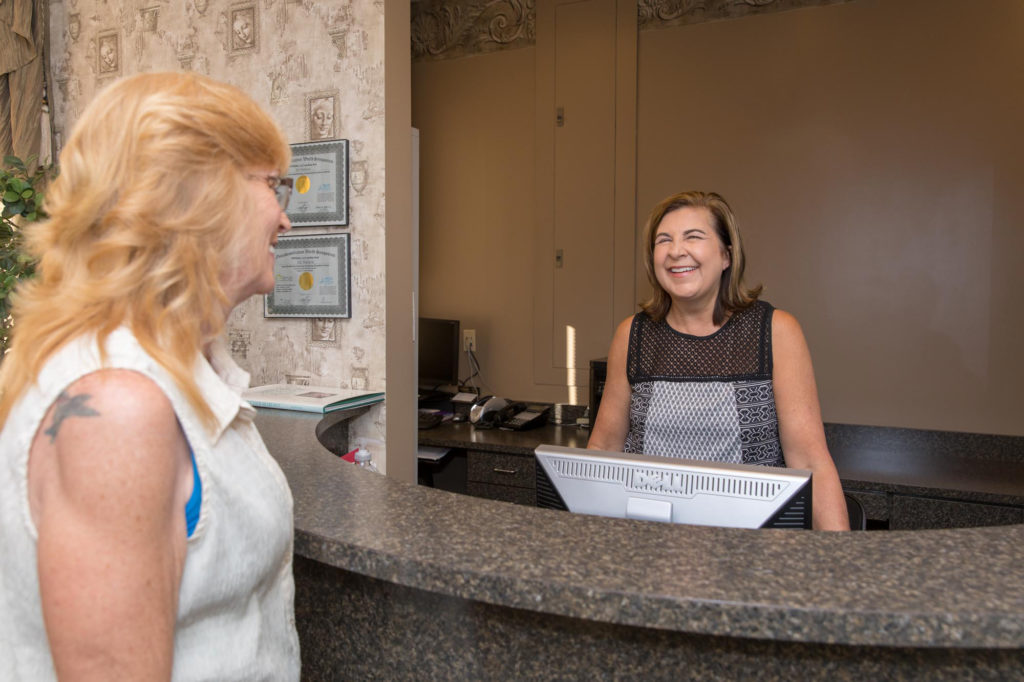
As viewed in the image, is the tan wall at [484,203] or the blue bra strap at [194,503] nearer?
the blue bra strap at [194,503]

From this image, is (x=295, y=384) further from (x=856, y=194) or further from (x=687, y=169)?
(x=856, y=194)

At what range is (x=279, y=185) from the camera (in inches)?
37.4

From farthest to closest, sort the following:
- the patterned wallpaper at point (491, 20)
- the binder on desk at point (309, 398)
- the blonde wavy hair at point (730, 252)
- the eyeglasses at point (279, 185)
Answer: the patterned wallpaper at point (491, 20) < the binder on desk at point (309, 398) < the blonde wavy hair at point (730, 252) < the eyeglasses at point (279, 185)

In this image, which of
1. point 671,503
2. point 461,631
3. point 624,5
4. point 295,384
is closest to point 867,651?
point 671,503

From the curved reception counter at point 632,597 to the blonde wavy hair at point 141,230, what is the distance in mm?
443

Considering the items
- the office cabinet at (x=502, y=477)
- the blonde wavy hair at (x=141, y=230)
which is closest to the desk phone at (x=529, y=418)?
the office cabinet at (x=502, y=477)

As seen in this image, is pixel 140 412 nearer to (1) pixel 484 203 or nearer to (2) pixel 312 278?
(2) pixel 312 278

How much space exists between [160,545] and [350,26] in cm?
234

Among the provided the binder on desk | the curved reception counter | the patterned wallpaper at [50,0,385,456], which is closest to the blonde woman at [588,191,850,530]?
the curved reception counter

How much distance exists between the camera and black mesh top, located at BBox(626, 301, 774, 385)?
6.16 feet

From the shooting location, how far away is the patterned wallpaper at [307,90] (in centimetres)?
261

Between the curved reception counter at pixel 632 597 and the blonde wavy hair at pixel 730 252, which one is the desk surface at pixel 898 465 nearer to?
the blonde wavy hair at pixel 730 252

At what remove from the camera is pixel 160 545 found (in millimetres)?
683

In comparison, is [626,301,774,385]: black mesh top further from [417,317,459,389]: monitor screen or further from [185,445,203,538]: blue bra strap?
[417,317,459,389]: monitor screen
